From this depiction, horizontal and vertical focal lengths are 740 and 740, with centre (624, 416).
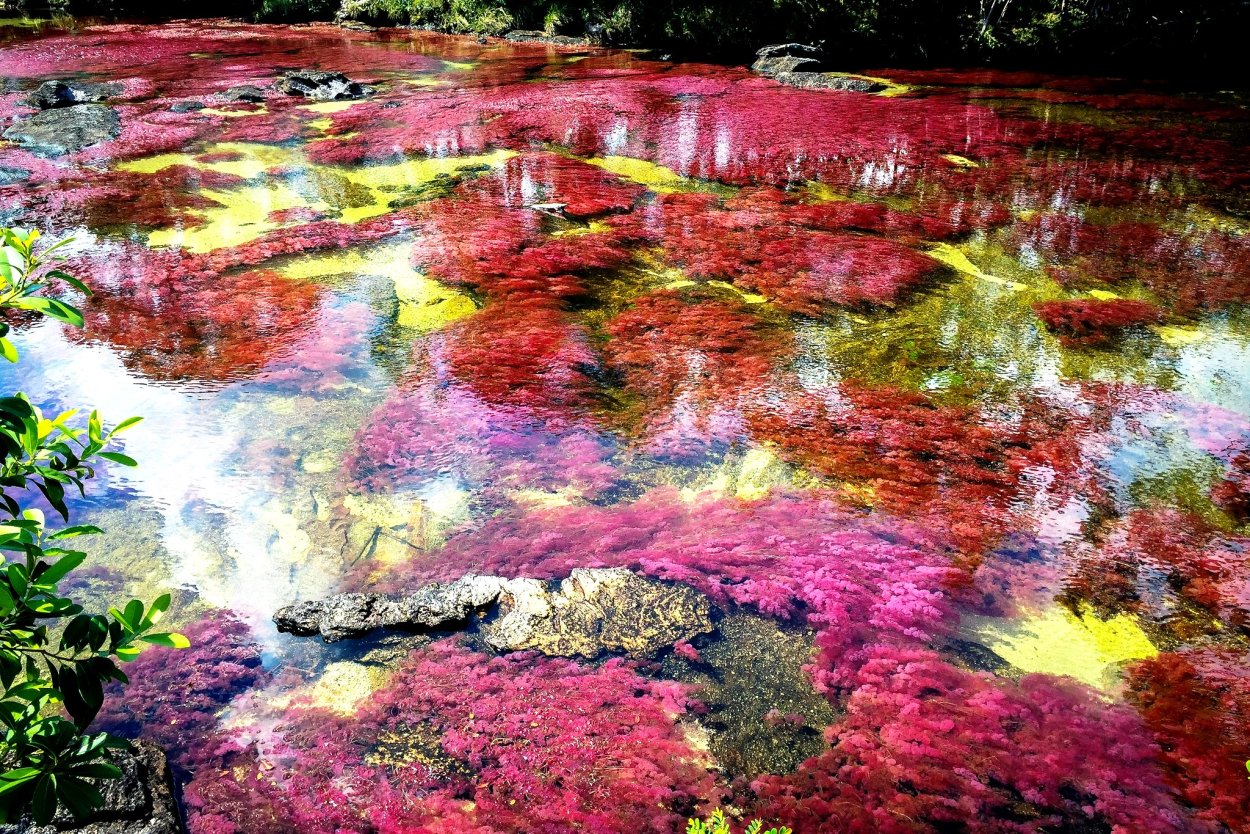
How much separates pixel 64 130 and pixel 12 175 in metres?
2.00

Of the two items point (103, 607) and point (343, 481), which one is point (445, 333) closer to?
point (343, 481)

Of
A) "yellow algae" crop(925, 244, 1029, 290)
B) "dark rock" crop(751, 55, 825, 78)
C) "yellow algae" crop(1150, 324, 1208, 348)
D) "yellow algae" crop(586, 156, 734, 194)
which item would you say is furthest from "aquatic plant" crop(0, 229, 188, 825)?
"dark rock" crop(751, 55, 825, 78)

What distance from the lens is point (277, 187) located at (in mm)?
7945

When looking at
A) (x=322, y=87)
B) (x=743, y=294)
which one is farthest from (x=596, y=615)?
(x=322, y=87)

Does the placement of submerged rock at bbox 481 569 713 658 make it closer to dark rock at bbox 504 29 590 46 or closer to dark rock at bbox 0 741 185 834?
dark rock at bbox 0 741 185 834

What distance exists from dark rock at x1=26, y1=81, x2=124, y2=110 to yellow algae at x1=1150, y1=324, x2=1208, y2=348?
14134 millimetres

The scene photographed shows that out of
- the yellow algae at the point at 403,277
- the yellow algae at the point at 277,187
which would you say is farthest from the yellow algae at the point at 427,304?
the yellow algae at the point at 277,187

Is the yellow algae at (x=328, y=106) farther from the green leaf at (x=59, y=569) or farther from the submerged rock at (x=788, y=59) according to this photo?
the green leaf at (x=59, y=569)

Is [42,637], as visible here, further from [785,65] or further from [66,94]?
[785,65]

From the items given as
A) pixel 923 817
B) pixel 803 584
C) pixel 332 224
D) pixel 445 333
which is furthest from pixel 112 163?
pixel 923 817

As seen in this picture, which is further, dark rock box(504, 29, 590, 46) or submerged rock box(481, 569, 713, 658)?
dark rock box(504, 29, 590, 46)

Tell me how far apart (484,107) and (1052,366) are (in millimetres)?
9362

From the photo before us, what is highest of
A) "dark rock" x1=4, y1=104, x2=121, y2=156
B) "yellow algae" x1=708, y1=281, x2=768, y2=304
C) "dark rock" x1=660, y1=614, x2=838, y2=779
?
"dark rock" x1=4, y1=104, x2=121, y2=156

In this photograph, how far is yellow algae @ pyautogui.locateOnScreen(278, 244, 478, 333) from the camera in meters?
5.39
